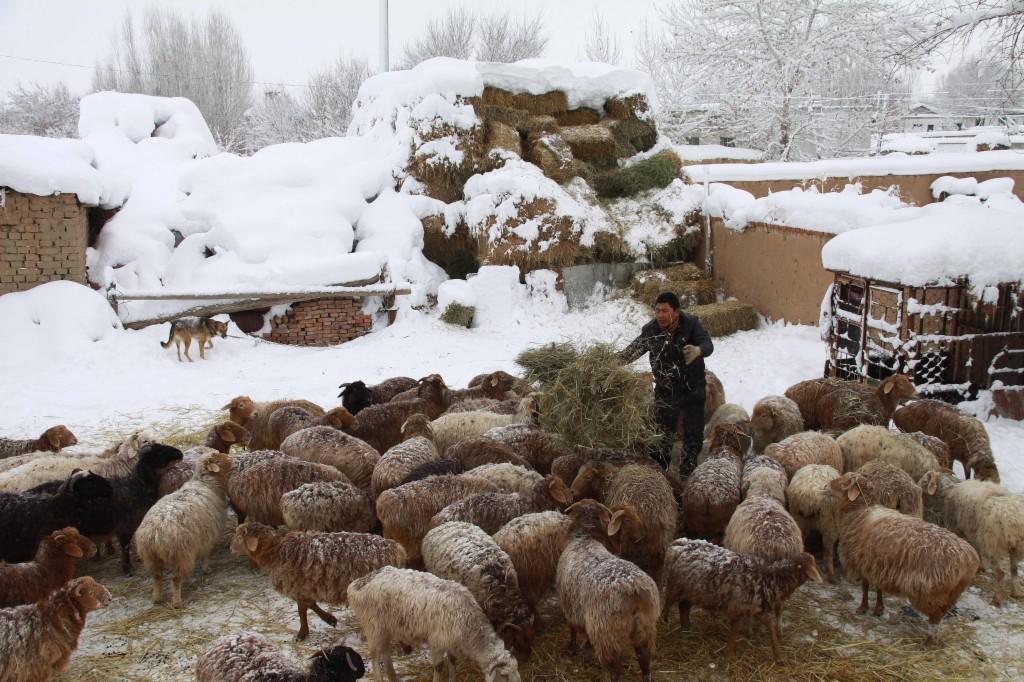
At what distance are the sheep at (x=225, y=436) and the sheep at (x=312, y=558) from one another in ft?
8.18

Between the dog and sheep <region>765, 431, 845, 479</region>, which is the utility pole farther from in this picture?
sheep <region>765, 431, 845, 479</region>

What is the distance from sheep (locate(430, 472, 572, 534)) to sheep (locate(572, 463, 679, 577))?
0.29 metres

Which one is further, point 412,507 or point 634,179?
point 634,179

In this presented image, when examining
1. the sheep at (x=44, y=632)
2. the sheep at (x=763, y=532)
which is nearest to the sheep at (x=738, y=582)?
the sheep at (x=763, y=532)

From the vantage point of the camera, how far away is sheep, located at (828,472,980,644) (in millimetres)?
4965

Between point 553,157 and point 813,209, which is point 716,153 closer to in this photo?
point 553,157

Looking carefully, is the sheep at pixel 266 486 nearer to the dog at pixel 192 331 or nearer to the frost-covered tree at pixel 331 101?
the dog at pixel 192 331

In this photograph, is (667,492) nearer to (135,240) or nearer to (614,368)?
(614,368)

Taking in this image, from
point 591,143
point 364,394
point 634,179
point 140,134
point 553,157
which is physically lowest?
point 364,394

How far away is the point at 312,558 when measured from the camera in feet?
16.8

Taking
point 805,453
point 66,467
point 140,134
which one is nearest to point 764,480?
point 805,453

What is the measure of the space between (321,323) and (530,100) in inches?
275

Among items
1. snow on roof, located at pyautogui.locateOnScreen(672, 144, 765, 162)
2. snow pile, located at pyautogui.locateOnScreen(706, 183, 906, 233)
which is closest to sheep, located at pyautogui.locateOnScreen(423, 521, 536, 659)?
snow pile, located at pyautogui.locateOnScreen(706, 183, 906, 233)

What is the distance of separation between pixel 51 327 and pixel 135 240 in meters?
2.65
